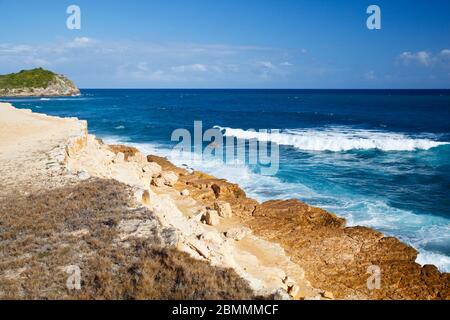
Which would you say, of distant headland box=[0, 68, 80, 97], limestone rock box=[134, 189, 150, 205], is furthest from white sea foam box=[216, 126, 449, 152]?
distant headland box=[0, 68, 80, 97]

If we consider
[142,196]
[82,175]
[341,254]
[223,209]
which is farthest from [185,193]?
[341,254]

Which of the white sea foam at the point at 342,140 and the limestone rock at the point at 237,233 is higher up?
the white sea foam at the point at 342,140

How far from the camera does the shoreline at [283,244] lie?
33.7 ft

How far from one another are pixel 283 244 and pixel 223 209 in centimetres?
368

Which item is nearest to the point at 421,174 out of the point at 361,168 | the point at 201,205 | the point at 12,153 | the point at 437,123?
the point at 361,168

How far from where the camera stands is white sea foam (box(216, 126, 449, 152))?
33.5 metres

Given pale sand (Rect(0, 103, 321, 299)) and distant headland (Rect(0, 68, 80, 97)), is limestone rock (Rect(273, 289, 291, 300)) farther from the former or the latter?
distant headland (Rect(0, 68, 80, 97))

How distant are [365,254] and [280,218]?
404cm

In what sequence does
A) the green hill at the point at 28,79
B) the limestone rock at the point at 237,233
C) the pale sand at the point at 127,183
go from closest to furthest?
1. the pale sand at the point at 127,183
2. the limestone rock at the point at 237,233
3. the green hill at the point at 28,79

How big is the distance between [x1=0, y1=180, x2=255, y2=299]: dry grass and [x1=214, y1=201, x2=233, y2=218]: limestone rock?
6.30m

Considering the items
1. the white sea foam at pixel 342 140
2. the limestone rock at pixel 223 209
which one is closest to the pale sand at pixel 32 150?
the limestone rock at pixel 223 209

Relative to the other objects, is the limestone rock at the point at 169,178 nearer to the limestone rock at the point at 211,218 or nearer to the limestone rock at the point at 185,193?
the limestone rock at the point at 185,193

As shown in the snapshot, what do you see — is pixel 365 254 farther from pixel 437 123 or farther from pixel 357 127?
pixel 437 123

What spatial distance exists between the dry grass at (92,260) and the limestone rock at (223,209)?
6300 mm
